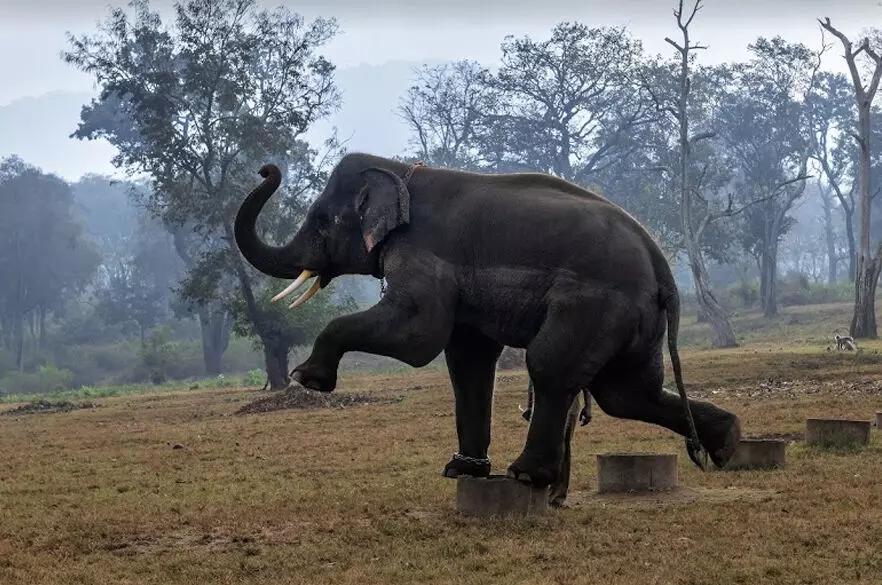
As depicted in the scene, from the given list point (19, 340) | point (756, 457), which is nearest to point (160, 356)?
point (19, 340)

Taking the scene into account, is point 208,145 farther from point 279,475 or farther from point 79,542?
point 79,542

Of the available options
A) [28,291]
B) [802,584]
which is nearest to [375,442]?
[802,584]

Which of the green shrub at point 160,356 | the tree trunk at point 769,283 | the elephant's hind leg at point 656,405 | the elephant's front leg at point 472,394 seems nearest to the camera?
the elephant's hind leg at point 656,405

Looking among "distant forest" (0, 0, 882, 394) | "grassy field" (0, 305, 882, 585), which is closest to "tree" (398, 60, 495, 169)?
"distant forest" (0, 0, 882, 394)

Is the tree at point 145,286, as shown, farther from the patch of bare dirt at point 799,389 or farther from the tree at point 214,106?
the patch of bare dirt at point 799,389

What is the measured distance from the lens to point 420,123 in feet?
226

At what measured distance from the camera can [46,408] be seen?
108 feet

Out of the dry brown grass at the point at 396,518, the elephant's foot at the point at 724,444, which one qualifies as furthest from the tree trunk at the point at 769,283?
the elephant's foot at the point at 724,444

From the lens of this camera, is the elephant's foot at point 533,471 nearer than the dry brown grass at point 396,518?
No

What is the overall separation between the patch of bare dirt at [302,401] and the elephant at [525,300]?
15265mm

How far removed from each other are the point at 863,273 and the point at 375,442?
78.6ft

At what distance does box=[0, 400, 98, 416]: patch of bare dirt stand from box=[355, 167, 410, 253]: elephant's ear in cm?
2307

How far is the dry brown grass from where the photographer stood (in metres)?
7.89

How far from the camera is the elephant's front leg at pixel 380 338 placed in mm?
9367
